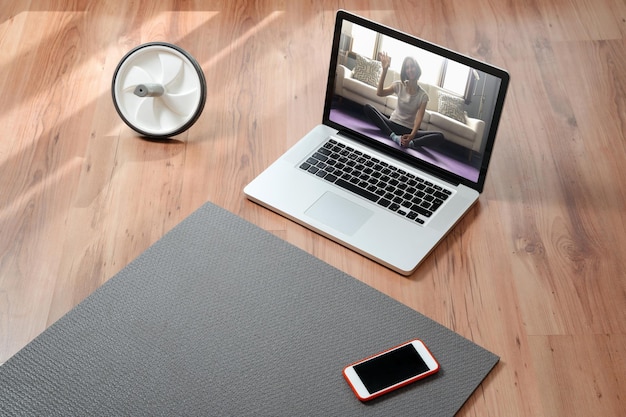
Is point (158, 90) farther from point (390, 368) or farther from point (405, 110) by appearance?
point (390, 368)

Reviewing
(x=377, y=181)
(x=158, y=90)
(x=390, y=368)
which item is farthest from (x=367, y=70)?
(x=390, y=368)

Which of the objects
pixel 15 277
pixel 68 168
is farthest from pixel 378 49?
pixel 15 277

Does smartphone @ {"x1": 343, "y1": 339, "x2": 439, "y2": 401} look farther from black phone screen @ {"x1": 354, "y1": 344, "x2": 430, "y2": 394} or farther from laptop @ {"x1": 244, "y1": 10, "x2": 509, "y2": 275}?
laptop @ {"x1": 244, "y1": 10, "x2": 509, "y2": 275}

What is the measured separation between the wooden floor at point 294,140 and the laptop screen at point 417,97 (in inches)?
5.0

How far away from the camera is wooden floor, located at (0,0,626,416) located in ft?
4.64

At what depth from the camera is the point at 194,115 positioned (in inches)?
67.2

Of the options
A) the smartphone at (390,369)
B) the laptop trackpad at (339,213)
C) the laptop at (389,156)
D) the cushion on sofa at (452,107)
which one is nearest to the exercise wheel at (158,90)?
the laptop at (389,156)

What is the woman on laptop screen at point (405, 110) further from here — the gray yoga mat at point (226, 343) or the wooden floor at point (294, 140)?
the gray yoga mat at point (226, 343)

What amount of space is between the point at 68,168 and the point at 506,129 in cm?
90

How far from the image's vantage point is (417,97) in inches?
61.9

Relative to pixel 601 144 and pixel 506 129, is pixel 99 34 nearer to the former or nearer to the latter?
pixel 506 129

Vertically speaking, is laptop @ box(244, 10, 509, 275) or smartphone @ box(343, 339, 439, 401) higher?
laptop @ box(244, 10, 509, 275)

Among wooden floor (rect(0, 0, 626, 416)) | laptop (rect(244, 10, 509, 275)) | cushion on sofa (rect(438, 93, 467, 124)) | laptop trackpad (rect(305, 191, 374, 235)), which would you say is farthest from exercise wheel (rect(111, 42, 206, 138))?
cushion on sofa (rect(438, 93, 467, 124))

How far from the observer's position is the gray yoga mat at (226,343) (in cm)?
130
